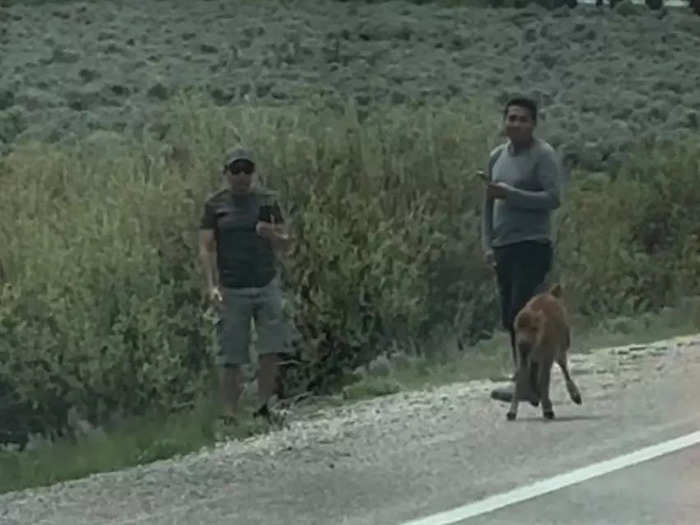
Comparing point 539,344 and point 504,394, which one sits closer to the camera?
point 539,344

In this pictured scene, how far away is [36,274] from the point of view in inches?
586

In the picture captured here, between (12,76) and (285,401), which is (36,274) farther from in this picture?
(12,76)

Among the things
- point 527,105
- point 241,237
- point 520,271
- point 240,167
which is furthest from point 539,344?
point 240,167

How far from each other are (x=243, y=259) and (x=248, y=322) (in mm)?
424

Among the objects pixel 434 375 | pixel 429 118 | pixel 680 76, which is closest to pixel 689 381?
pixel 434 375

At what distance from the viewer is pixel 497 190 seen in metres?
11.3

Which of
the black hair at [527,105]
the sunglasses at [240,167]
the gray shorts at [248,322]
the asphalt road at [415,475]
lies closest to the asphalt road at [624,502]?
the asphalt road at [415,475]

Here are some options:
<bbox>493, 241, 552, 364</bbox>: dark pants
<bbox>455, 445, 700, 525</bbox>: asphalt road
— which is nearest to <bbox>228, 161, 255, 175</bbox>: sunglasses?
<bbox>493, 241, 552, 364</bbox>: dark pants

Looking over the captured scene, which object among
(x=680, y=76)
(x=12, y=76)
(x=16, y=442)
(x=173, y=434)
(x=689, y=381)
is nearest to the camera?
(x=173, y=434)

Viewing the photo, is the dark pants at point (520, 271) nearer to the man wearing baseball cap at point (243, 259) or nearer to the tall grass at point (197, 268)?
the man wearing baseball cap at point (243, 259)

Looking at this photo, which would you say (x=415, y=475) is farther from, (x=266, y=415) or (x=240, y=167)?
(x=240, y=167)

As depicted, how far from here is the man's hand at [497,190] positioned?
37.1 feet

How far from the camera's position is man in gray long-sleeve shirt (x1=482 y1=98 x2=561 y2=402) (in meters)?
11.3

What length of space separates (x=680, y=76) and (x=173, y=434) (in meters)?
36.7
